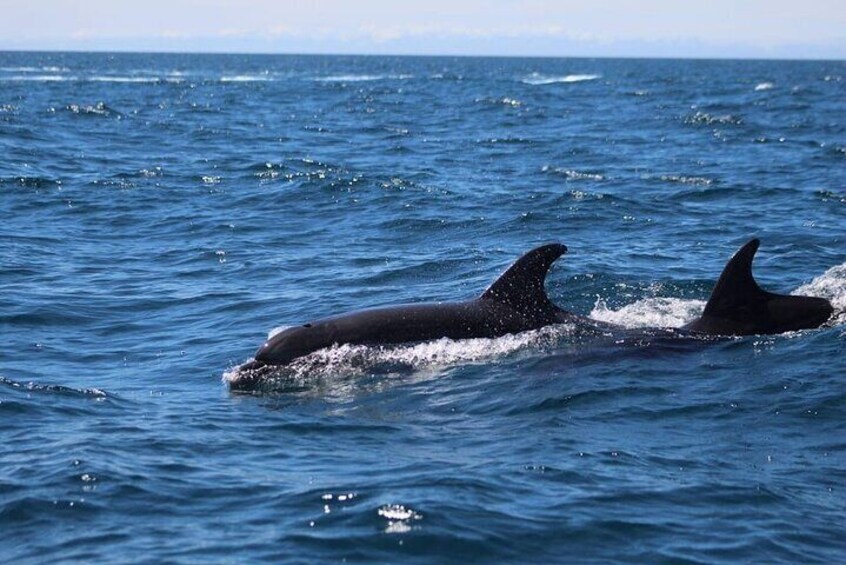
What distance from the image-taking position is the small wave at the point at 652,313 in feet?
56.5

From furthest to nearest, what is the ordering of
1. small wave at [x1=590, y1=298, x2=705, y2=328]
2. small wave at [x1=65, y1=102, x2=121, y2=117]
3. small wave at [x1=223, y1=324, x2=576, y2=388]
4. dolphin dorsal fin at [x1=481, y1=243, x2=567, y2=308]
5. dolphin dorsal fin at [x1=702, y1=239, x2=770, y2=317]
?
1. small wave at [x1=65, y1=102, x2=121, y2=117]
2. small wave at [x1=590, y1=298, x2=705, y2=328]
3. dolphin dorsal fin at [x1=702, y1=239, x2=770, y2=317]
4. dolphin dorsal fin at [x1=481, y1=243, x2=567, y2=308]
5. small wave at [x1=223, y1=324, x2=576, y2=388]

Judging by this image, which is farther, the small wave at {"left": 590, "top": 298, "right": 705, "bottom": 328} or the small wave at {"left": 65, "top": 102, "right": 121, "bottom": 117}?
the small wave at {"left": 65, "top": 102, "right": 121, "bottom": 117}

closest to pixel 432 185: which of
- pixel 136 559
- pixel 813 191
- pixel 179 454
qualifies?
pixel 813 191

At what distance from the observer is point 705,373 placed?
14312 mm

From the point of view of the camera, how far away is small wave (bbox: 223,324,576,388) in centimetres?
1435

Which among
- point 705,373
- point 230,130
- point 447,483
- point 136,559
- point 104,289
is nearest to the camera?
point 136,559

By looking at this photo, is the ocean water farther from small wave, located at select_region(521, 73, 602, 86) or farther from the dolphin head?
small wave, located at select_region(521, 73, 602, 86)

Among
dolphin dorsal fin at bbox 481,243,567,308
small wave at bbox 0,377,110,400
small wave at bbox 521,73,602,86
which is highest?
dolphin dorsal fin at bbox 481,243,567,308

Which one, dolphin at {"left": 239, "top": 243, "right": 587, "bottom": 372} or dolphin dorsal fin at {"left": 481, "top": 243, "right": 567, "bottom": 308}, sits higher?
dolphin dorsal fin at {"left": 481, "top": 243, "right": 567, "bottom": 308}

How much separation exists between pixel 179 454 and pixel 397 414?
231 centimetres

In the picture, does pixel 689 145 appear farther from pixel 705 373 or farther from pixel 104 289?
pixel 705 373

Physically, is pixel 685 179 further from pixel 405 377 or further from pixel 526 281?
pixel 405 377

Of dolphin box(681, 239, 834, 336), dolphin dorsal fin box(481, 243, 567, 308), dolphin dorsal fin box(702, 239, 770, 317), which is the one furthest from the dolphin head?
dolphin dorsal fin box(702, 239, 770, 317)

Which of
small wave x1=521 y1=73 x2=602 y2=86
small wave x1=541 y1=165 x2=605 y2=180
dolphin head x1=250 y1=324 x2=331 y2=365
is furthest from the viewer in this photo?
small wave x1=521 y1=73 x2=602 y2=86
